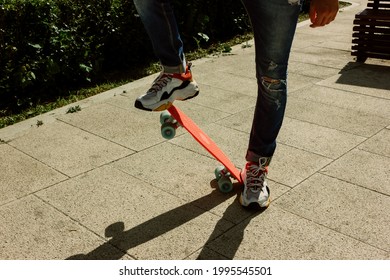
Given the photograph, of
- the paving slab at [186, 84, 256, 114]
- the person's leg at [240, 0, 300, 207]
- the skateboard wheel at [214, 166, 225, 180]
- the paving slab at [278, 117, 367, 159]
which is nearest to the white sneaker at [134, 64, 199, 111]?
the person's leg at [240, 0, 300, 207]

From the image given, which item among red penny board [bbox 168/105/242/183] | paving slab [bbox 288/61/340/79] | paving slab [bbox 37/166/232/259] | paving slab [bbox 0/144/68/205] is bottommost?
paving slab [bbox 288/61/340/79]

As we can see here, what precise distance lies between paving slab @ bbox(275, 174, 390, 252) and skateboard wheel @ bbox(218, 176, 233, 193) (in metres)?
0.37

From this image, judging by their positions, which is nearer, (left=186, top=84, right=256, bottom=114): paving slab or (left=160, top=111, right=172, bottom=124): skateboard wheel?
(left=160, top=111, right=172, bottom=124): skateboard wheel

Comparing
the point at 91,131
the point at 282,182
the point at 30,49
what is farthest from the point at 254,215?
the point at 30,49

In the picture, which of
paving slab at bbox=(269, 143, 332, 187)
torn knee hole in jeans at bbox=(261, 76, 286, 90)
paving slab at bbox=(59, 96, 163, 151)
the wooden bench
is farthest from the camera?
Answer: the wooden bench

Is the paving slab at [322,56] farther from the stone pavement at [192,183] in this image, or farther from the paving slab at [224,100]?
the paving slab at [224,100]

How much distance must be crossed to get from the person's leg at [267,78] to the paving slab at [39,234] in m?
1.07

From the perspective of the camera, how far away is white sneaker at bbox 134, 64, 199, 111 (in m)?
3.17

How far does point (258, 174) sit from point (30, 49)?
3.65 metres

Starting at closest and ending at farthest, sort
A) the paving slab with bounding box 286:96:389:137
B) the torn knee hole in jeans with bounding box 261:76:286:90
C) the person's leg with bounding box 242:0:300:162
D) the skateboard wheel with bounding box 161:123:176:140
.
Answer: the person's leg with bounding box 242:0:300:162 → the torn knee hole in jeans with bounding box 261:76:286:90 → the skateboard wheel with bounding box 161:123:176:140 → the paving slab with bounding box 286:96:389:137

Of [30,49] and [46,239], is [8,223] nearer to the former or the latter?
[46,239]

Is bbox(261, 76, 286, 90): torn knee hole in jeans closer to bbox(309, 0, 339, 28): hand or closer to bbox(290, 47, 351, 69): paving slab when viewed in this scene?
bbox(309, 0, 339, 28): hand
